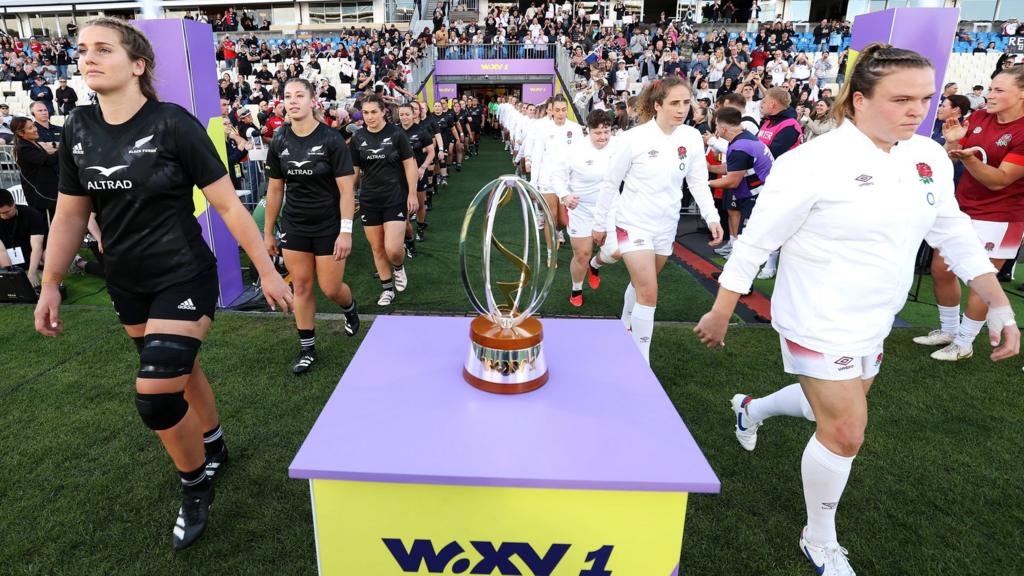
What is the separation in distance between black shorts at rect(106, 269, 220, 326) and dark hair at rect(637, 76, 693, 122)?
2.76m

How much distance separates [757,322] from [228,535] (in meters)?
4.38

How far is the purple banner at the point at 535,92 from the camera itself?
26.2 m

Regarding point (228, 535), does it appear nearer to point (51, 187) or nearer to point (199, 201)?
point (199, 201)

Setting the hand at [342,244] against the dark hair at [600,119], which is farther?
the dark hair at [600,119]

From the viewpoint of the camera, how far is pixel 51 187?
630cm

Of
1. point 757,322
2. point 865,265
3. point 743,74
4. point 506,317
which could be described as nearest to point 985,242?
point 757,322

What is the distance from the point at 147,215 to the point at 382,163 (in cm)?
338

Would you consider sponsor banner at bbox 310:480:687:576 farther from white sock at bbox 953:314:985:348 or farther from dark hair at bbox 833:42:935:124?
white sock at bbox 953:314:985:348

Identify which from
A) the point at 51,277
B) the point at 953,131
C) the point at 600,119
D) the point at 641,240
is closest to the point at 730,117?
the point at 600,119

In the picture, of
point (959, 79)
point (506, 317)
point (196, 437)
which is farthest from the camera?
point (959, 79)

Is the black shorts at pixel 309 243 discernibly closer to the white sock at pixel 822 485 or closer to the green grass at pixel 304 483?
the green grass at pixel 304 483

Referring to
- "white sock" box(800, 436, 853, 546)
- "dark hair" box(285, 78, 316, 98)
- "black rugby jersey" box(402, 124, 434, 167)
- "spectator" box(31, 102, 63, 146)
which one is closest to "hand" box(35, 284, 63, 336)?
"dark hair" box(285, 78, 316, 98)

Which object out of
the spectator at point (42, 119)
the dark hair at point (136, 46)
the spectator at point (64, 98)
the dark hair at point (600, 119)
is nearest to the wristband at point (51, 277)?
the dark hair at point (136, 46)

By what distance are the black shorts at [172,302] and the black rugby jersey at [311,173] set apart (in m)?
1.65
